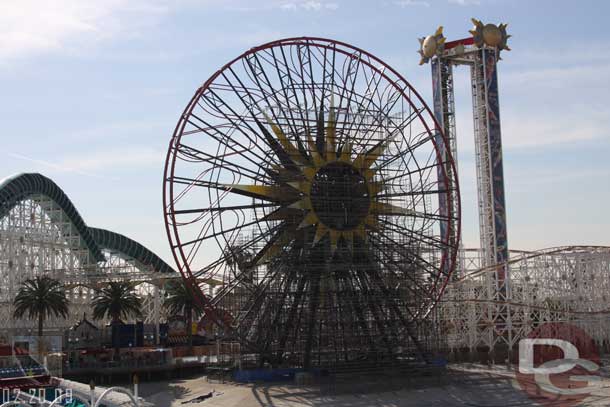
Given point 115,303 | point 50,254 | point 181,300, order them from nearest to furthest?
point 115,303, point 181,300, point 50,254

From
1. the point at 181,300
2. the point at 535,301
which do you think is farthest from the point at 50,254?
Answer: the point at 535,301

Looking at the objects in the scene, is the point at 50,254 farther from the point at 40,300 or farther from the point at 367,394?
the point at 367,394

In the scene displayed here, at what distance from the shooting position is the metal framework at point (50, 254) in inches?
2739

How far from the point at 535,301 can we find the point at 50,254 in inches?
1685

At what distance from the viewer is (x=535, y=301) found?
218 feet

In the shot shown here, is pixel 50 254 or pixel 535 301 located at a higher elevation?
pixel 50 254

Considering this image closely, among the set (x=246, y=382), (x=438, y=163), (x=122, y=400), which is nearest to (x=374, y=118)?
(x=438, y=163)

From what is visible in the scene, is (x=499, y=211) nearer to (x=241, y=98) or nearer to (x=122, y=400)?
(x=241, y=98)

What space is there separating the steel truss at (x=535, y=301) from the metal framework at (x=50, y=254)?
867 inches

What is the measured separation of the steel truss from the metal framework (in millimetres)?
22027

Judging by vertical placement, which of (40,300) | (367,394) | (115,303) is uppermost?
(40,300)

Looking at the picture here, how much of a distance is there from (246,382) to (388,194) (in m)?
13.3

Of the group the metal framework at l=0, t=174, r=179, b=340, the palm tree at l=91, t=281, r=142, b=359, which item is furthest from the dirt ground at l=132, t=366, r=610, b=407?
the metal framework at l=0, t=174, r=179, b=340

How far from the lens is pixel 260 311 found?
47875 mm
